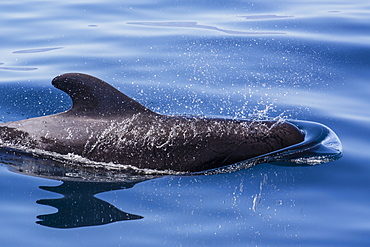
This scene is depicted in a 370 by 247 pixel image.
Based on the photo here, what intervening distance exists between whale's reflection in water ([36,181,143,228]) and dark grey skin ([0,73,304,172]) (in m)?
0.50

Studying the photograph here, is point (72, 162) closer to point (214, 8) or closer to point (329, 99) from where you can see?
point (329, 99)

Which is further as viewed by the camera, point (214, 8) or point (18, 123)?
point (214, 8)

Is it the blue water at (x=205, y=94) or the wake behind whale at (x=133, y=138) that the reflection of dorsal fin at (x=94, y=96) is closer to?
the wake behind whale at (x=133, y=138)

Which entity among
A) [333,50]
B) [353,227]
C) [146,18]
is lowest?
[353,227]

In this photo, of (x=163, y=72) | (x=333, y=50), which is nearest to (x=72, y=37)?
(x=163, y=72)

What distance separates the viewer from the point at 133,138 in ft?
22.4

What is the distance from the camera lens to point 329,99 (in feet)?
30.2

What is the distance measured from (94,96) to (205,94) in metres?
2.85

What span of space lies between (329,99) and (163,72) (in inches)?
111

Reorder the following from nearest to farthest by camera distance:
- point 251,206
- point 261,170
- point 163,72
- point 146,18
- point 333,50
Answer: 1. point 251,206
2. point 261,170
3. point 163,72
4. point 333,50
5. point 146,18

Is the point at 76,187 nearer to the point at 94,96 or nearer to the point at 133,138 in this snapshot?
the point at 133,138

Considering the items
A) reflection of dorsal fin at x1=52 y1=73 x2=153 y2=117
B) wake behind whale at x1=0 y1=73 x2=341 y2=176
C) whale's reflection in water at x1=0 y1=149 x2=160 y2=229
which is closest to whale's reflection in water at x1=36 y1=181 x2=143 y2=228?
whale's reflection in water at x1=0 y1=149 x2=160 y2=229

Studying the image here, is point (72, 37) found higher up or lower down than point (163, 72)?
higher up

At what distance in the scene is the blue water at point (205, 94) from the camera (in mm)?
5543
